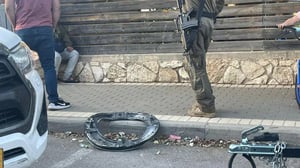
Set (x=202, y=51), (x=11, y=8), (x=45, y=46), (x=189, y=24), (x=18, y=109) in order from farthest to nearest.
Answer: (x=45, y=46) → (x=11, y=8) → (x=202, y=51) → (x=189, y=24) → (x=18, y=109)

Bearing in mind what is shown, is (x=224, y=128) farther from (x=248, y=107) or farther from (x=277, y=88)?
(x=277, y=88)

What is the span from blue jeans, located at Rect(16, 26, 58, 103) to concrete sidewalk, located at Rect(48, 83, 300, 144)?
0.34 metres

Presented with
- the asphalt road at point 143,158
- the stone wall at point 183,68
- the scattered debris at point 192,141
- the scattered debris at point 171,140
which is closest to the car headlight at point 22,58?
the asphalt road at point 143,158

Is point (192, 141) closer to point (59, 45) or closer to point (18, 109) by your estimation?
point (18, 109)

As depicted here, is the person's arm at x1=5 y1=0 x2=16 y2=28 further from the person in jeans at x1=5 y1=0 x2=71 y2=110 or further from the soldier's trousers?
the soldier's trousers

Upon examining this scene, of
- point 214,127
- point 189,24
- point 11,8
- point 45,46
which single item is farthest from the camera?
point 45,46

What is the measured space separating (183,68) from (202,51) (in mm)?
2324

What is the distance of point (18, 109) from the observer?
3578 mm

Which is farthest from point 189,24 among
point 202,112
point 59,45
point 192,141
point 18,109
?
point 59,45

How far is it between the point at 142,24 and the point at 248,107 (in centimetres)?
260

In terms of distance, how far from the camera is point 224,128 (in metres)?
5.45

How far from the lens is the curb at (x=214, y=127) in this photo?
5254 millimetres

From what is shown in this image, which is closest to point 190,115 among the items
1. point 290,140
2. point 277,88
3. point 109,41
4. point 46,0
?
point 290,140

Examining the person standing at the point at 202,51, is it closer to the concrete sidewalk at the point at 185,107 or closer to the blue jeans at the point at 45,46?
the concrete sidewalk at the point at 185,107
